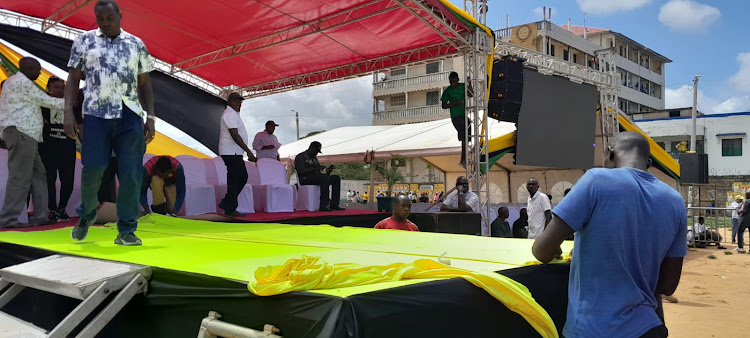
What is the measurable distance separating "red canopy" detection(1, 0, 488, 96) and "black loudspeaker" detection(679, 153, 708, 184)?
1008 cm

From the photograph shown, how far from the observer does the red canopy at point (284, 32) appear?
8.28 metres

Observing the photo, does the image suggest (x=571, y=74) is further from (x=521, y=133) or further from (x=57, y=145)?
(x=57, y=145)

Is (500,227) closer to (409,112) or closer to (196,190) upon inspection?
(196,190)

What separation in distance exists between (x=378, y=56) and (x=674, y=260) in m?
8.95

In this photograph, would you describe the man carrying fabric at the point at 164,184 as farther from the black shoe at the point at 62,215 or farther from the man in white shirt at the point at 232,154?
the black shoe at the point at 62,215

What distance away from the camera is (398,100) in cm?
3725

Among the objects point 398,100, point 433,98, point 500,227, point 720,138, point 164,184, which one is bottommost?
point 500,227

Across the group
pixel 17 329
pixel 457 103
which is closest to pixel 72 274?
pixel 17 329

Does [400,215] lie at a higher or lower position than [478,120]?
lower

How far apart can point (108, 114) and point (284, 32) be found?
701 centimetres

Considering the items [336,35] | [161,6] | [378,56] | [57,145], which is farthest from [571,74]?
[57,145]

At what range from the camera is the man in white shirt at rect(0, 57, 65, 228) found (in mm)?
4051

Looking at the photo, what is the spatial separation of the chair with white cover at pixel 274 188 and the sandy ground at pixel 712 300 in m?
4.91

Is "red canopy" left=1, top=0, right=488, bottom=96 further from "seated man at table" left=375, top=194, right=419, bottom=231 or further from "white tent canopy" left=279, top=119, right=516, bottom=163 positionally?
"seated man at table" left=375, top=194, right=419, bottom=231
